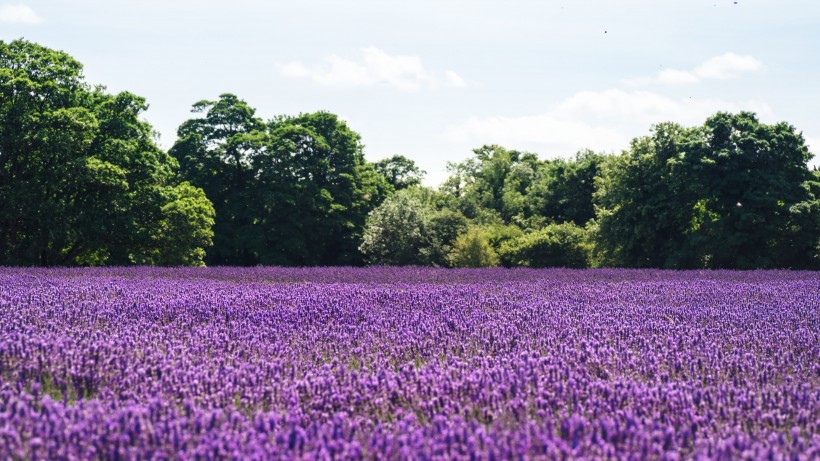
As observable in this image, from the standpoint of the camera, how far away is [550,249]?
35.4 m

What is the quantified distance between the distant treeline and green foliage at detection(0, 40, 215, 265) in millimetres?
66

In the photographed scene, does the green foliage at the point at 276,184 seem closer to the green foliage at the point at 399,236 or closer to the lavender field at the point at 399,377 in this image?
the green foliage at the point at 399,236

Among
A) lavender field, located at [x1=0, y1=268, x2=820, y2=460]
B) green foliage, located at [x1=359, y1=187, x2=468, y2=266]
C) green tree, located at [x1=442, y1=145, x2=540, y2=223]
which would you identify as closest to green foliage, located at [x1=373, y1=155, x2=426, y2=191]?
green tree, located at [x1=442, y1=145, x2=540, y2=223]

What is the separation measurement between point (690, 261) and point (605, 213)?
4.97 m

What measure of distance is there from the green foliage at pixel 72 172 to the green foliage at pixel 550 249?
16.1 meters

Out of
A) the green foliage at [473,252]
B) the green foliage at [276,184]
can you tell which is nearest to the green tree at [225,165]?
the green foliage at [276,184]

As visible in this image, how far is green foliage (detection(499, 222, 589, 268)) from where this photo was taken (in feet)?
115

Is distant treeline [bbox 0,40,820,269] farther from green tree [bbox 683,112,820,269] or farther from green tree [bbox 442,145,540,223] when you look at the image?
green tree [bbox 442,145,540,223]

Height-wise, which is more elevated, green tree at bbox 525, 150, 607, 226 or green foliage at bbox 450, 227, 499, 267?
green tree at bbox 525, 150, 607, 226

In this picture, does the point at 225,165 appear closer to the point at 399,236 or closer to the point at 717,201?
the point at 399,236

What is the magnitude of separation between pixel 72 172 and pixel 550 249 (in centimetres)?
2218

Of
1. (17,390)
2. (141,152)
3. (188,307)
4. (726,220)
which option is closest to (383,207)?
(141,152)

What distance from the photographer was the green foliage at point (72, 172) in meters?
23.0

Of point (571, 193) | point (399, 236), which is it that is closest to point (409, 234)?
point (399, 236)
